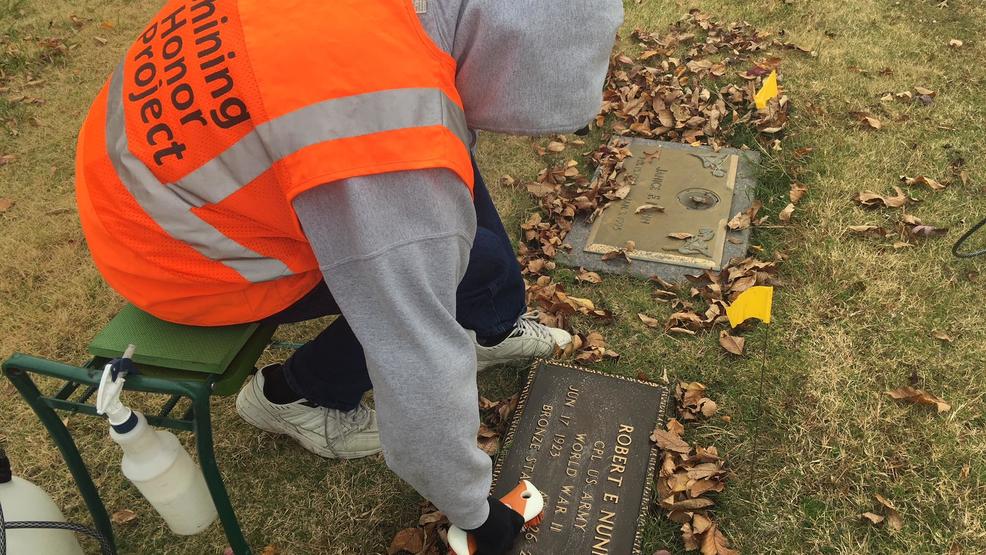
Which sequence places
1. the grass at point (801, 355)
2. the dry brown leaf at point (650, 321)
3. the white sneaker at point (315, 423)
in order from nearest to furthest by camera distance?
1. the grass at point (801, 355)
2. the white sneaker at point (315, 423)
3. the dry brown leaf at point (650, 321)

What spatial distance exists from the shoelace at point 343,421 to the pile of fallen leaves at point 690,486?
3.47 feet

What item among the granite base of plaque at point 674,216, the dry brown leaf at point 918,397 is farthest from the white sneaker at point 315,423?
the dry brown leaf at point 918,397

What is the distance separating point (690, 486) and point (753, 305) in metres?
0.87

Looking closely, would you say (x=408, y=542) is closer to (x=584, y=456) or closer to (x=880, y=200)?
(x=584, y=456)

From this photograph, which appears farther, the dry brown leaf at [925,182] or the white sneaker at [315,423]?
the dry brown leaf at [925,182]

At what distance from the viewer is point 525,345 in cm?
272

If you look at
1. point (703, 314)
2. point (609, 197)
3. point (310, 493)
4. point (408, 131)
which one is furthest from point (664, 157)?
point (408, 131)

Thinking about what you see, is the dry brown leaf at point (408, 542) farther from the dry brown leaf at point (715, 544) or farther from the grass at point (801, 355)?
the dry brown leaf at point (715, 544)

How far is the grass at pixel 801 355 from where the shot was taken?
2289 millimetres

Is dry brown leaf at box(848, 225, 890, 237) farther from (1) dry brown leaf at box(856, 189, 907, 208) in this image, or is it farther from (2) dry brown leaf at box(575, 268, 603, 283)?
(2) dry brown leaf at box(575, 268, 603, 283)

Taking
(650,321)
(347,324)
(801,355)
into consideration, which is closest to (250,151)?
(347,324)

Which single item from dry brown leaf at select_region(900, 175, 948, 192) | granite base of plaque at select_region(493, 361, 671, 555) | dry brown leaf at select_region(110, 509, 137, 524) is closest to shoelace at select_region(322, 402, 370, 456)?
granite base of plaque at select_region(493, 361, 671, 555)

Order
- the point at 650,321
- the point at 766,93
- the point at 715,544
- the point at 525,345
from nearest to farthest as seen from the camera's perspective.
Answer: the point at 715,544 < the point at 525,345 < the point at 650,321 < the point at 766,93

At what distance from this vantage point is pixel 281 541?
7.62ft
